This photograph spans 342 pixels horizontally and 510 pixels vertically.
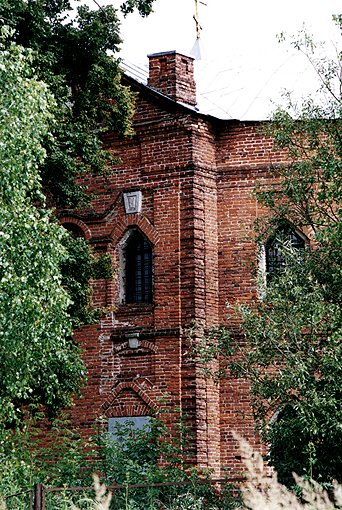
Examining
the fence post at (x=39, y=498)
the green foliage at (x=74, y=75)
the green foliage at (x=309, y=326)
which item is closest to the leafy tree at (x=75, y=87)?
the green foliage at (x=74, y=75)

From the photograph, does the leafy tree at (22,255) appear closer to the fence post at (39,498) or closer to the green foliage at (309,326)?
the green foliage at (309,326)

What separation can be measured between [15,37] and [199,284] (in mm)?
5795

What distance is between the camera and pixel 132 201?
70.2 feet

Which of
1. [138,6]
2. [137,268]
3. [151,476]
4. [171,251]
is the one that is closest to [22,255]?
[151,476]

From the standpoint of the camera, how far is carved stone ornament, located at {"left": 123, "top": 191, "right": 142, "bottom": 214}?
69.9 feet

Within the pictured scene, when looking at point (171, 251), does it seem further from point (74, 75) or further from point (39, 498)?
point (39, 498)

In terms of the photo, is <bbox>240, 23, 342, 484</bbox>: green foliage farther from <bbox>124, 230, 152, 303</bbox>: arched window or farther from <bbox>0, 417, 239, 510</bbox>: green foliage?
<bbox>124, 230, 152, 303</bbox>: arched window

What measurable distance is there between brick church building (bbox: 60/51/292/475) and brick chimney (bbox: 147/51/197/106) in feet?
0.06

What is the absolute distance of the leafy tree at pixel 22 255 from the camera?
1452 centimetres

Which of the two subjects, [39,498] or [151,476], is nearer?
[39,498]

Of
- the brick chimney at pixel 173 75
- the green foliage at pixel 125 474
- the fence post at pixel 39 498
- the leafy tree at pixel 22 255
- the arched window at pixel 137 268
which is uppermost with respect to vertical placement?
the brick chimney at pixel 173 75

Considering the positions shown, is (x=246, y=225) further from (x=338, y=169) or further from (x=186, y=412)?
(x=338, y=169)

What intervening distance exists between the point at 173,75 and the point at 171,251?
3.49 m

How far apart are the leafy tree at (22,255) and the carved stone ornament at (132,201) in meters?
5.70
